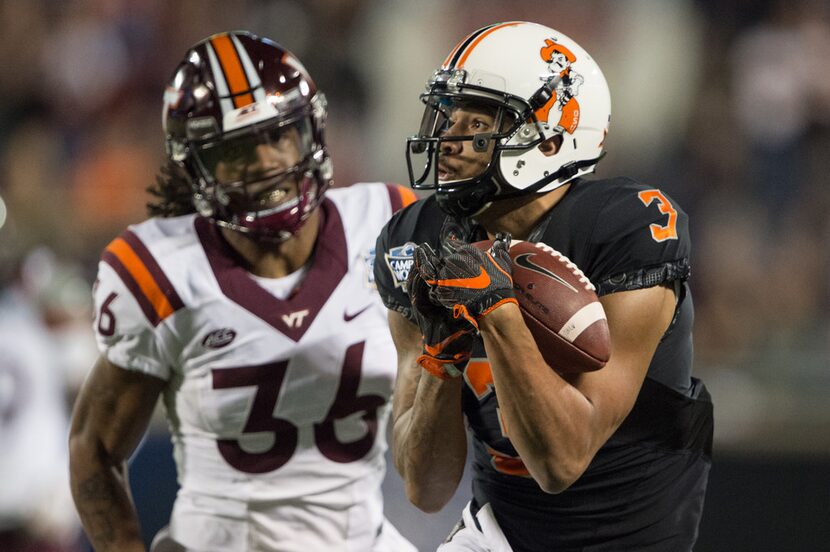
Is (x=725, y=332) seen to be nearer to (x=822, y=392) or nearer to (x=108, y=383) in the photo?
(x=822, y=392)

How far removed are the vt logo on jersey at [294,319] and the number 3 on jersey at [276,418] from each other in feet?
0.29

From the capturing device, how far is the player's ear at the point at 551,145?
2.26 metres

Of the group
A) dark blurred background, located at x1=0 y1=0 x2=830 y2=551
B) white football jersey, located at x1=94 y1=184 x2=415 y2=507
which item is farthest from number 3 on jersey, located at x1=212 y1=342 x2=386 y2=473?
dark blurred background, located at x1=0 y1=0 x2=830 y2=551

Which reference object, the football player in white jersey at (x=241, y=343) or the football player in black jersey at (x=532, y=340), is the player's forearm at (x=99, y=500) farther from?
the football player in black jersey at (x=532, y=340)

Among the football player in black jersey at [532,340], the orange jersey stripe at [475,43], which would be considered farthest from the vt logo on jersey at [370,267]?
the orange jersey stripe at [475,43]

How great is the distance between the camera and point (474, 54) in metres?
2.27

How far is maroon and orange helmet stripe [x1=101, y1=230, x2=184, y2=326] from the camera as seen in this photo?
258 cm

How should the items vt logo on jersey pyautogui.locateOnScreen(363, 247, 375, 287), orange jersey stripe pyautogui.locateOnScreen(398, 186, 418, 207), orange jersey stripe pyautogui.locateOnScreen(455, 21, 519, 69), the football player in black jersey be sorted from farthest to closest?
orange jersey stripe pyautogui.locateOnScreen(398, 186, 418, 207) → vt logo on jersey pyautogui.locateOnScreen(363, 247, 375, 287) → orange jersey stripe pyautogui.locateOnScreen(455, 21, 519, 69) → the football player in black jersey

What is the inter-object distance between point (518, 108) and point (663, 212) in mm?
341

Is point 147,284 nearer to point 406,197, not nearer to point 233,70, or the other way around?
point 233,70

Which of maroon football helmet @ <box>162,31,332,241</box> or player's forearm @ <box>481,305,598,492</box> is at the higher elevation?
maroon football helmet @ <box>162,31,332,241</box>

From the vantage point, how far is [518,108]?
222 cm

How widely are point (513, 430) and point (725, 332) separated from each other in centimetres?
392

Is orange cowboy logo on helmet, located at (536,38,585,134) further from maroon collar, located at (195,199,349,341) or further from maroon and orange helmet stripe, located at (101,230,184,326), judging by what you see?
maroon and orange helmet stripe, located at (101,230,184,326)
